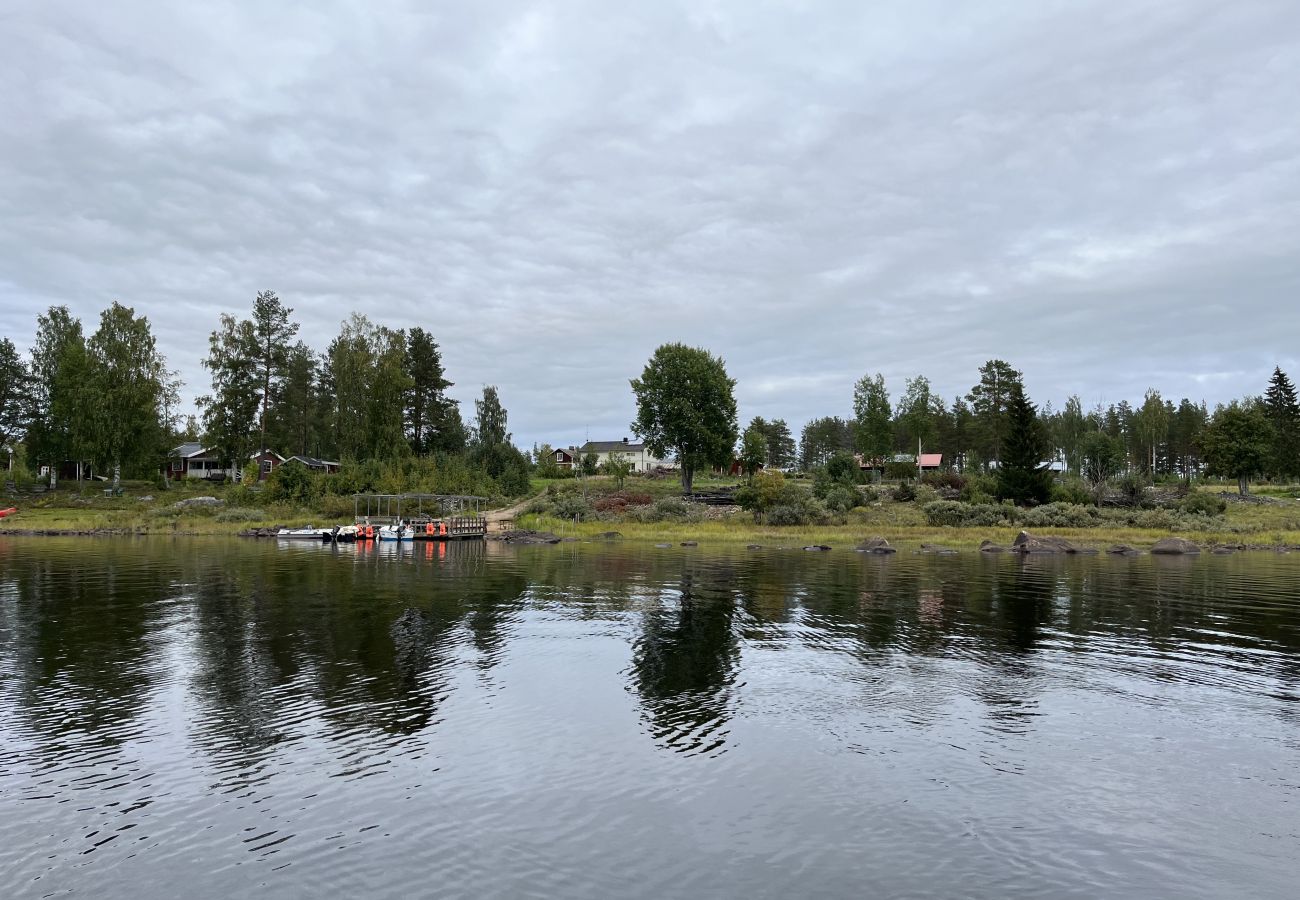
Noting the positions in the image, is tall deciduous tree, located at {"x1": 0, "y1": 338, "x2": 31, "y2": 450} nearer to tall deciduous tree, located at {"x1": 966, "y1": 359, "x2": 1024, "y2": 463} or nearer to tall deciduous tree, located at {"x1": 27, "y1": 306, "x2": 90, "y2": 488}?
tall deciduous tree, located at {"x1": 27, "y1": 306, "x2": 90, "y2": 488}

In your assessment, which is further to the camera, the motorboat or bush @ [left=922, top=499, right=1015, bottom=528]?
bush @ [left=922, top=499, right=1015, bottom=528]

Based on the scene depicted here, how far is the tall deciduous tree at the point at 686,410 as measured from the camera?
310 feet

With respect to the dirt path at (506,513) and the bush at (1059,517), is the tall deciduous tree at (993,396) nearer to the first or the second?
the bush at (1059,517)

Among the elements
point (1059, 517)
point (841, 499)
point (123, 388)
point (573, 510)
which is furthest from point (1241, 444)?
point (123, 388)

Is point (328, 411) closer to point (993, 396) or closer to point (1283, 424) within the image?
point (993, 396)

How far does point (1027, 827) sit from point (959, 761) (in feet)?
8.08

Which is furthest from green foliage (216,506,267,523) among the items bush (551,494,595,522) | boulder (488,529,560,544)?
bush (551,494,595,522)

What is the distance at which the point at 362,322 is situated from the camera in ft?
306

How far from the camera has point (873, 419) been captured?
110 metres

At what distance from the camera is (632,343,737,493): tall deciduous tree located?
9444 cm

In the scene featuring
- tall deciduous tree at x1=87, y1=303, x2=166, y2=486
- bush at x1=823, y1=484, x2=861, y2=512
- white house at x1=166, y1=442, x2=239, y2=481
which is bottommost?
bush at x1=823, y1=484, x2=861, y2=512

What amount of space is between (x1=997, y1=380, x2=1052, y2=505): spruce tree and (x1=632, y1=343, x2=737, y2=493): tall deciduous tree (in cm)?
3284

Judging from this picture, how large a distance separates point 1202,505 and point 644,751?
3213 inches

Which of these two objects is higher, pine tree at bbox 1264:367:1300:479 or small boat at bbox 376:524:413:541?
pine tree at bbox 1264:367:1300:479
